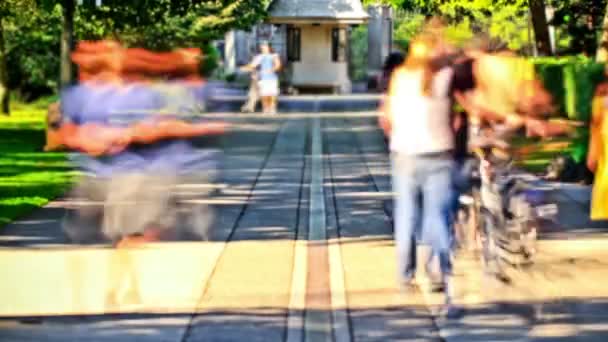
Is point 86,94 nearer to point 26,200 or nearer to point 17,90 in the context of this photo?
point 26,200

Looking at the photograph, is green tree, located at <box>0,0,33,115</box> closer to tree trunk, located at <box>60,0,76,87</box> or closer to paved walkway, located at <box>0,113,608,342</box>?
tree trunk, located at <box>60,0,76,87</box>

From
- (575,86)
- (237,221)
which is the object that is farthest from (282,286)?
(575,86)

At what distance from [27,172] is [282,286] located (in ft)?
36.0

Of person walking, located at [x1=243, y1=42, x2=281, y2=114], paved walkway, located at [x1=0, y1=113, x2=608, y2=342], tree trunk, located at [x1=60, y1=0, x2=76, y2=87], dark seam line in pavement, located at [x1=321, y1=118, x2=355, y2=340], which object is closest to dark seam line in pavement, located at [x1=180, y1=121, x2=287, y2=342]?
paved walkway, located at [x1=0, y1=113, x2=608, y2=342]

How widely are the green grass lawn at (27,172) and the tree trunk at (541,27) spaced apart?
1164 cm

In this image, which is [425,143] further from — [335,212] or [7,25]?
[7,25]

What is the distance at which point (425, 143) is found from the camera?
34.0 ft

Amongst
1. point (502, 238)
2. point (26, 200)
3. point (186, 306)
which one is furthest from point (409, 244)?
point (26, 200)

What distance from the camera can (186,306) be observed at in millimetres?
10578

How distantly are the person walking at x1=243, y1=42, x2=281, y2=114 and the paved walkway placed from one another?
19.8 m

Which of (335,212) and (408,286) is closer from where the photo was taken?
(408,286)

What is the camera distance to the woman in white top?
34.0 ft

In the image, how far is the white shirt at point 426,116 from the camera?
1034 cm

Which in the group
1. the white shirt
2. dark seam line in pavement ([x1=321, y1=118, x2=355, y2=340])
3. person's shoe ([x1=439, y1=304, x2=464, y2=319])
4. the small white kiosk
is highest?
the white shirt
